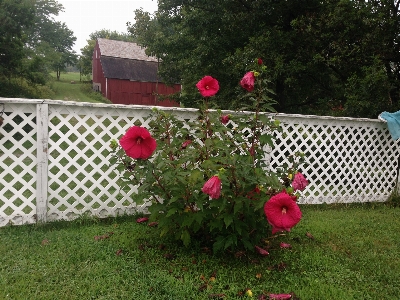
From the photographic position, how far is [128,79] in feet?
84.6

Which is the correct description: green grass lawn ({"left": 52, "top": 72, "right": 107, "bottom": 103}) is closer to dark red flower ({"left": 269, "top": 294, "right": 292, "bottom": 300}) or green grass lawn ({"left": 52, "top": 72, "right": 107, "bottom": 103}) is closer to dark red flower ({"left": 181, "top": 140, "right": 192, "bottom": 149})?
dark red flower ({"left": 181, "top": 140, "right": 192, "bottom": 149})

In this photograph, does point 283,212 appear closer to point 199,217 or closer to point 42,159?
point 199,217

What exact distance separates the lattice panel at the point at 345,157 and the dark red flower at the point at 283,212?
7.12 ft

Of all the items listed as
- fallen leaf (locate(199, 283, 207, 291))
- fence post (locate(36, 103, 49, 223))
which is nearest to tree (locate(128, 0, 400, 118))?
fallen leaf (locate(199, 283, 207, 291))

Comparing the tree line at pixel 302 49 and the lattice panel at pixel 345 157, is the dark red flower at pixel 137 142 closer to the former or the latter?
the lattice panel at pixel 345 157

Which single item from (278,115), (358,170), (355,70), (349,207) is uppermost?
(355,70)

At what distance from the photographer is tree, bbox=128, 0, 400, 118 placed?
5.94 metres

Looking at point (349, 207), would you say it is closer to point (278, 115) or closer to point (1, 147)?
point (278, 115)

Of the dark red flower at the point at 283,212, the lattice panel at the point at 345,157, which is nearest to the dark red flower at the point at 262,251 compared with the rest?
the dark red flower at the point at 283,212

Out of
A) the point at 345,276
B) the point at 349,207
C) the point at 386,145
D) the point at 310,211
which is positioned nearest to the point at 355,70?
the point at 386,145

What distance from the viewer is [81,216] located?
132 inches

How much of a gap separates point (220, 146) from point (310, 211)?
87.5 inches

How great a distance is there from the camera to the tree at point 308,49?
594 cm

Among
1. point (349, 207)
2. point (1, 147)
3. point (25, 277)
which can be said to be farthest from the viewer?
point (349, 207)
